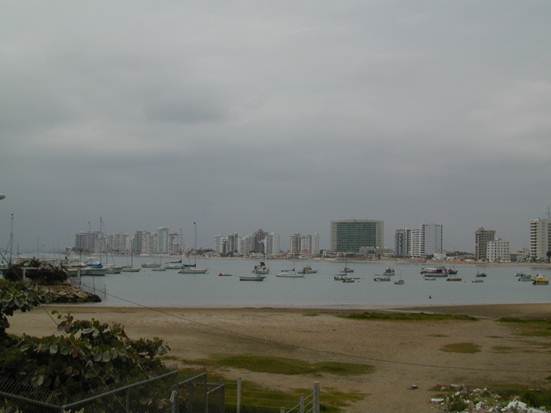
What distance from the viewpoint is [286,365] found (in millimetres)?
22656

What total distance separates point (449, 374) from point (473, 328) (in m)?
18.4

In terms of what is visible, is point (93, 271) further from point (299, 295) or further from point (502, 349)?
point (502, 349)

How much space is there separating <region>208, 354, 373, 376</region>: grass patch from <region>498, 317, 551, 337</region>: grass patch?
1647cm

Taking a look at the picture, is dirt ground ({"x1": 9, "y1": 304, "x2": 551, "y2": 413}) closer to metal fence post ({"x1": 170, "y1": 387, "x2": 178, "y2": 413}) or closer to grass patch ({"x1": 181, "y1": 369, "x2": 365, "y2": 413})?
grass patch ({"x1": 181, "y1": 369, "x2": 365, "y2": 413})

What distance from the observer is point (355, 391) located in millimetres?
18391

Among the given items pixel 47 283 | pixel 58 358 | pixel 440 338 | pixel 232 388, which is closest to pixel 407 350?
pixel 440 338

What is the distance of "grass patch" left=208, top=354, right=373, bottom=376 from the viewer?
71.0ft

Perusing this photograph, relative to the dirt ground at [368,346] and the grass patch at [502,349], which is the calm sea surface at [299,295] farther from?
the grass patch at [502,349]

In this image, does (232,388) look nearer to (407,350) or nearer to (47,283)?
(407,350)

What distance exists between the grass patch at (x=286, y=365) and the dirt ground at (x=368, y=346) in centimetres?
65

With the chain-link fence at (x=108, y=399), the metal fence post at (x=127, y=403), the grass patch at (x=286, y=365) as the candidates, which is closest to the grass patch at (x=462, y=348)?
the grass patch at (x=286, y=365)

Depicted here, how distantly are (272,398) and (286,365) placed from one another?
20.4 ft

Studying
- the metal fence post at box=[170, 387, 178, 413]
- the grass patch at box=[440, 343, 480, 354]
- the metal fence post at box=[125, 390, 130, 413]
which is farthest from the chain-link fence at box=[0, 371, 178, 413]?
the grass patch at box=[440, 343, 480, 354]

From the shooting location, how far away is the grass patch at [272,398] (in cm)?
1436
